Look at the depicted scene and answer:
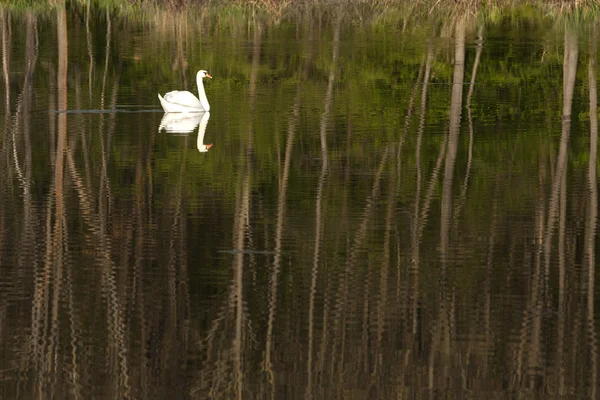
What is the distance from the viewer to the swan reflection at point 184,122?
69.2 feet

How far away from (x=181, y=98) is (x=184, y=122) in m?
0.81

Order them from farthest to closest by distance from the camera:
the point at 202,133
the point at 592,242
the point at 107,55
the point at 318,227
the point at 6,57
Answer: the point at 107,55 < the point at 6,57 < the point at 202,133 < the point at 318,227 < the point at 592,242

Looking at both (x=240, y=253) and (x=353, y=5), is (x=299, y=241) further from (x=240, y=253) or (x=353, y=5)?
(x=353, y=5)

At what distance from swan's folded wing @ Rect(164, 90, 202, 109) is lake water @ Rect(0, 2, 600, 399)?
266 mm

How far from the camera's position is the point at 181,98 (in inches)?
896

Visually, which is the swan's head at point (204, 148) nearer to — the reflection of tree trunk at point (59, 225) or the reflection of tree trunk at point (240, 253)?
the reflection of tree trunk at point (240, 253)

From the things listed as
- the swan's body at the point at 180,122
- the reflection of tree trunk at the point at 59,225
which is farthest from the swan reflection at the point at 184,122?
the reflection of tree trunk at the point at 59,225

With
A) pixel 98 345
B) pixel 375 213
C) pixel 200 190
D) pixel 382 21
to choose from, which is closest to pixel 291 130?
pixel 200 190

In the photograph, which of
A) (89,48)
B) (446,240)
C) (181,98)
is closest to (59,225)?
(446,240)

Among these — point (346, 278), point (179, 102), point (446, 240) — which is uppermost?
point (179, 102)

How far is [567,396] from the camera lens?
864 cm

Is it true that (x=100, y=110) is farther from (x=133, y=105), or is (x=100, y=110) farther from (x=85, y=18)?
(x=85, y=18)

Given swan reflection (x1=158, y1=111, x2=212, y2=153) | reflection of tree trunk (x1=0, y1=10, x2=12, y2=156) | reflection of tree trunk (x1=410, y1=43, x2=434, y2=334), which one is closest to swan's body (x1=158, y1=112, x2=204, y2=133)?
swan reflection (x1=158, y1=111, x2=212, y2=153)

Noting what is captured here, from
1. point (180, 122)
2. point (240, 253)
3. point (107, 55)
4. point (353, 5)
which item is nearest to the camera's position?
point (240, 253)
